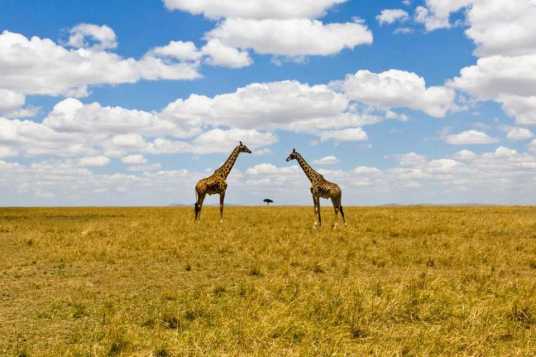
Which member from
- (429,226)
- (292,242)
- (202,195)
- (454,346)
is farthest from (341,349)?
(202,195)

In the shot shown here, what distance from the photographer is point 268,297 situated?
424 inches

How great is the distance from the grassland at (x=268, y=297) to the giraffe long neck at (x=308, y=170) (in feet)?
23.0

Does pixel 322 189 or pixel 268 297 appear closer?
pixel 268 297

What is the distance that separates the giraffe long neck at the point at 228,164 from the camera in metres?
30.2

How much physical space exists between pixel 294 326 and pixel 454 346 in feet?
8.24

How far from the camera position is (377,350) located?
25.0ft

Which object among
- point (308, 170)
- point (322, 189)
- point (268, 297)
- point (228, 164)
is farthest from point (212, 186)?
point (268, 297)

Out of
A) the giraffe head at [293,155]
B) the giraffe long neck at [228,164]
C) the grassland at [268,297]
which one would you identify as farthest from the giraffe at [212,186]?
the grassland at [268,297]

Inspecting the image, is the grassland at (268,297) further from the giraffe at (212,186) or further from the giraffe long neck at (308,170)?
the giraffe at (212,186)

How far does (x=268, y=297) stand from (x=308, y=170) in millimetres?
16294

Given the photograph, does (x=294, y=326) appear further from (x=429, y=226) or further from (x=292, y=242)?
(x=429, y=226)

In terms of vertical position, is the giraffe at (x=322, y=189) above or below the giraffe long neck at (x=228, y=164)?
below

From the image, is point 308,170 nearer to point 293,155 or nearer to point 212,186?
point 293,155

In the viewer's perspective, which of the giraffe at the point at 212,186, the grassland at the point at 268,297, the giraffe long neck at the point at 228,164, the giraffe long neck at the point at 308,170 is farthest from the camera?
the giraffe long neck at the point at 228,164
